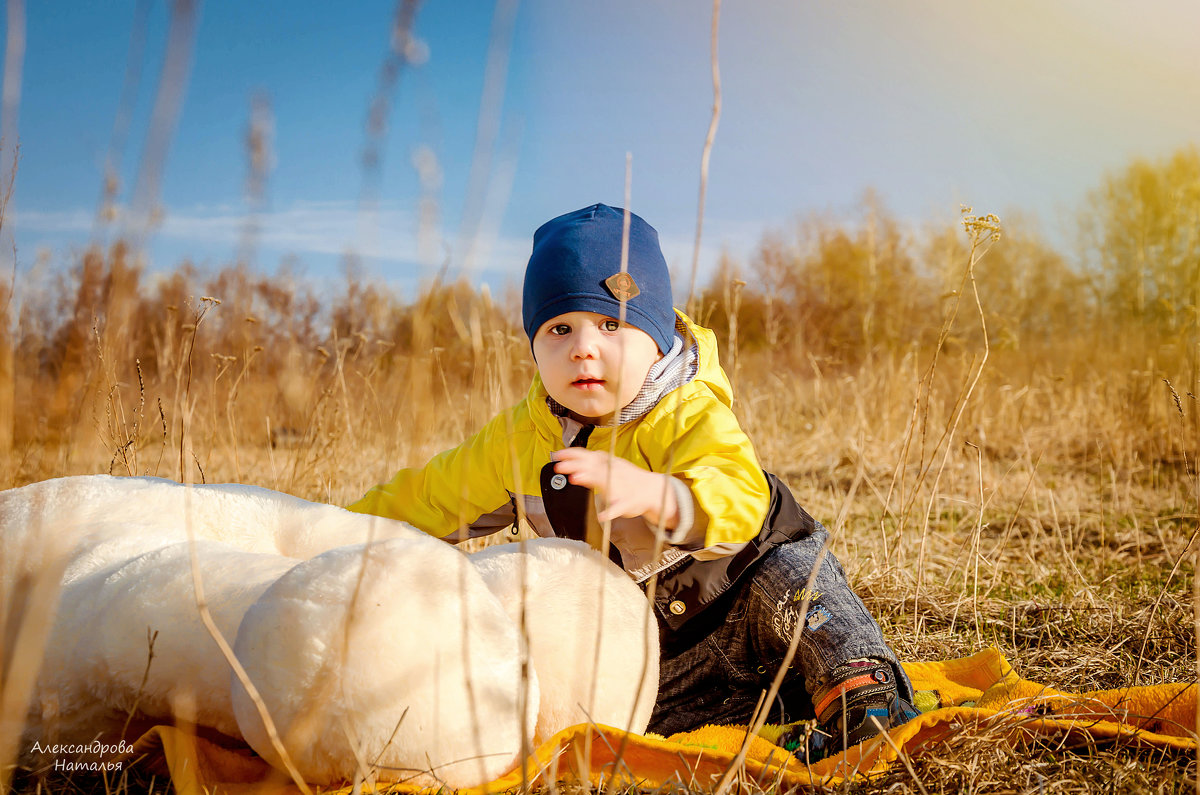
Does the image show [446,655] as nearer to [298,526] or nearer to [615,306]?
[298,526]

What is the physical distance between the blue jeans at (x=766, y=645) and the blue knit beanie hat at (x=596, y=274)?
1.92 feet

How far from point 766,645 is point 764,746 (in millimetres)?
323

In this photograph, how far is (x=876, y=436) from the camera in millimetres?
4719

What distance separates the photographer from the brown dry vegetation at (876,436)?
48.9 inches

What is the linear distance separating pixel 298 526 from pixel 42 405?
248 centimetres

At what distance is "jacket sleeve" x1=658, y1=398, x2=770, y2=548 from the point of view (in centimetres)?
142

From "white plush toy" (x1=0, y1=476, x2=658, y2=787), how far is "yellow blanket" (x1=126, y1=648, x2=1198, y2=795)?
0.04 m

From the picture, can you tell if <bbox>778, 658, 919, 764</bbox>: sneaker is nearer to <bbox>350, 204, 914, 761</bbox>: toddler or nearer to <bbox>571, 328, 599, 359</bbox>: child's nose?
<bbox>350, 204, 914, 761</bbox>: toddler

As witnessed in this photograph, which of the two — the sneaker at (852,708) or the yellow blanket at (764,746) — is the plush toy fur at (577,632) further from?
the sneaker at (852,708)

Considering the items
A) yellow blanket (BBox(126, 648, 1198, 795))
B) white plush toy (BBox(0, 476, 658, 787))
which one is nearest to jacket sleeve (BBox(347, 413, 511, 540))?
white plush toy (BBox(0, 476, 658, 787))

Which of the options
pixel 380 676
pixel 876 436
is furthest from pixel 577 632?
pixel 876 436

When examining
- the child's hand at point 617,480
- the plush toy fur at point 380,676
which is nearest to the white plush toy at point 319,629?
the plush toy fur at point 380,676

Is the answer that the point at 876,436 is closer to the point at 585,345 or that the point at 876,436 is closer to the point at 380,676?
the point at 585,345

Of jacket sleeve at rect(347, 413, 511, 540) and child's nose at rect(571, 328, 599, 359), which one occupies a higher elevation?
child's nose at rect(571, 328, 599, 359)
